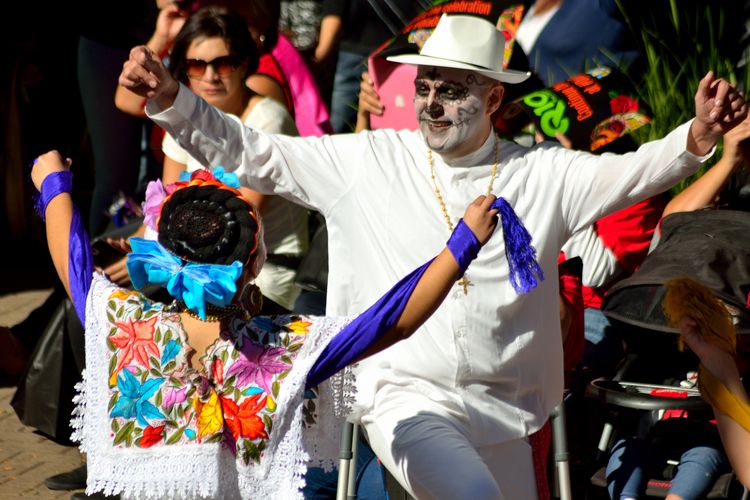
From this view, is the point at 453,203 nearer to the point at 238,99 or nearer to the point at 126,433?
the point at 126,433

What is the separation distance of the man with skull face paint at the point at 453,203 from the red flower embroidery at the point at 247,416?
618 mm

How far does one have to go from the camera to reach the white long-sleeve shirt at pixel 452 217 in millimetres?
4344

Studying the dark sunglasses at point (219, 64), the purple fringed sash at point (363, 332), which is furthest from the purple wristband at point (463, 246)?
the dark sunglasses at point (219, 64)

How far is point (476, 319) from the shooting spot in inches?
172

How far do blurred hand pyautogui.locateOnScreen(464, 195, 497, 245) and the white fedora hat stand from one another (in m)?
0.99

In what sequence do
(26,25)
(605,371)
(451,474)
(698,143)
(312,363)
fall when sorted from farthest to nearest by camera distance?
1. (26,25)
2. (605,371)
3. (698,143)
4. (451,474)
5. (312,363)

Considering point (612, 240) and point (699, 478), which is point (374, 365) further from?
point (612, 240)

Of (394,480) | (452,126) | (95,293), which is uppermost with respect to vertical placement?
(452,126)

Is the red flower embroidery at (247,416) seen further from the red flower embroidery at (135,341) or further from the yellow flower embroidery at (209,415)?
the red flower embroidery at (135,341)

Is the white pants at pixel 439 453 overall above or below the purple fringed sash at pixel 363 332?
below

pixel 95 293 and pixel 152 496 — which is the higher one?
pixel 95 293

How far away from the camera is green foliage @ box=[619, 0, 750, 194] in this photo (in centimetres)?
634

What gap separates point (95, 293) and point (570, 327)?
6.55 feet

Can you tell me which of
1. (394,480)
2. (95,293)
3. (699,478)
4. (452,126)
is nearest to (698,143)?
(452,126)
